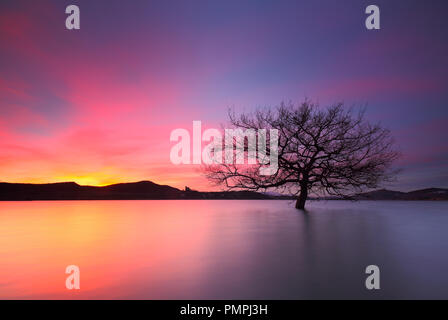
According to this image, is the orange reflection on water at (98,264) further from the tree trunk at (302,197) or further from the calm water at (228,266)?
the tree trunk at (302,197)

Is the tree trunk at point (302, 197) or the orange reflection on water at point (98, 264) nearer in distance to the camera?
the orange reflection on water at point (98, 264)

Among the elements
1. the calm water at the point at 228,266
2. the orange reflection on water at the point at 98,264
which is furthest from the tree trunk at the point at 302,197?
the orange reflection on water at the point at 98,264

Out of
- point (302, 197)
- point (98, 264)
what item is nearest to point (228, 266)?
point (98, 264)

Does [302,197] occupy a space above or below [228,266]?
above

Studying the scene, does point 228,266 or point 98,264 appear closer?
point 228,266

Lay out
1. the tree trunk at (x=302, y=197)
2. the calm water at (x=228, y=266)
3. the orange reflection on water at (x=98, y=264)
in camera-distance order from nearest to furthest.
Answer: the calm water at (x=228, y=266), the orange reflection on water at (x=98, y=264), the tree trunk at (x=302, y=197)

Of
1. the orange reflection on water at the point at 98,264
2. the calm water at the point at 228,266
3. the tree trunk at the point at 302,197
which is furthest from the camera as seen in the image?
the tree trunk at the point at 302,197

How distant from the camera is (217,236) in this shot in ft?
37.5

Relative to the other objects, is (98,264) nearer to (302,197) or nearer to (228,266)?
(228,266)

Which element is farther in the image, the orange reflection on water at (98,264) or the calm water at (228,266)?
the orange reflection on water at (98,264)

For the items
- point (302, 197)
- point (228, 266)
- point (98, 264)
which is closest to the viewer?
point (228, 266)

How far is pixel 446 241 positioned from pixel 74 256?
1229cm
